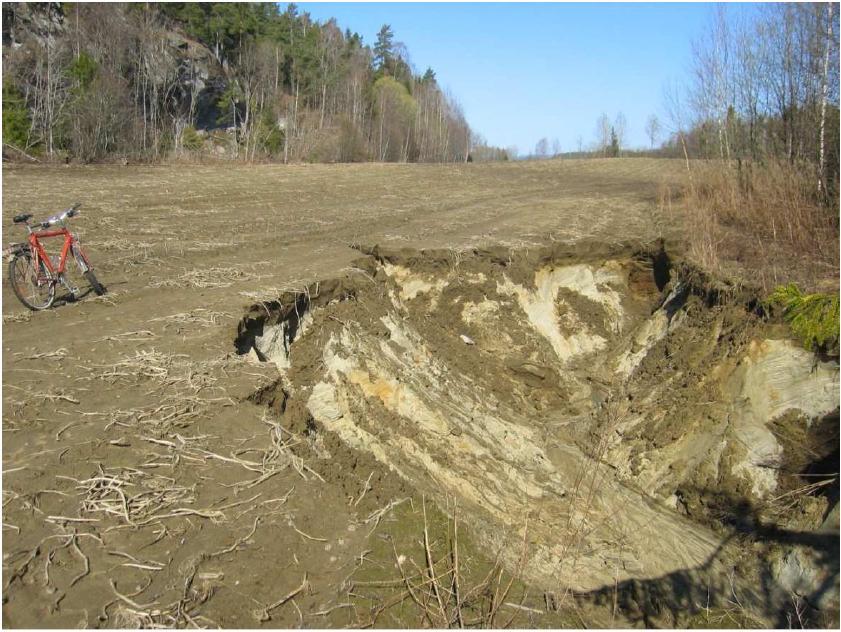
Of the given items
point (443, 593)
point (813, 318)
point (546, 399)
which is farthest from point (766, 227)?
point (443, 593)

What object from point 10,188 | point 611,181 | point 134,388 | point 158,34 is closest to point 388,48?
point 158,34

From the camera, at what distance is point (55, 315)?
654 centimetres

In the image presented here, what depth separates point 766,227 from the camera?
10.1m

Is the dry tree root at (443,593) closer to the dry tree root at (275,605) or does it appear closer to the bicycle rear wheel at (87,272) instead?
the dry tree root at (275,605)

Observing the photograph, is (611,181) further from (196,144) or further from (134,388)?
(134,388)

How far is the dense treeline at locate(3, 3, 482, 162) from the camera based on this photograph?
24.0m

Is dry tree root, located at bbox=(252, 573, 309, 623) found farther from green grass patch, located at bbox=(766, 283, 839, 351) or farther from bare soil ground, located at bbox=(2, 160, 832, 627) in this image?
green grass patch, located at bbox=(766, 283, 839, 351)

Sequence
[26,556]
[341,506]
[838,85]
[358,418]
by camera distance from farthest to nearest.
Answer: [838,85]
[358,418]
[341,506]
[26,556]

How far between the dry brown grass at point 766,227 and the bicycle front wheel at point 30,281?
815cm

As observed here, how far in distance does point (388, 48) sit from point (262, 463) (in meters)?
67.2

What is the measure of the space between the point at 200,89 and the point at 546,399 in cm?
3384

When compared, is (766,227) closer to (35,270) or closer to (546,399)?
(546,399)

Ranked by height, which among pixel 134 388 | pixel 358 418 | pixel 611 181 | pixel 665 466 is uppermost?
pixel 611 181

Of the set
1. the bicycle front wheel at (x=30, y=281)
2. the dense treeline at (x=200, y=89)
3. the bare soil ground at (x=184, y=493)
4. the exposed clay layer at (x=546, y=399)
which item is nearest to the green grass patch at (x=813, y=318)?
the exposed clay layer at (x=546, y=399)
